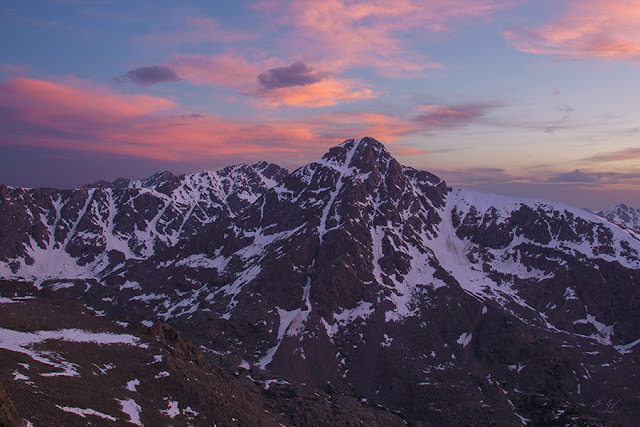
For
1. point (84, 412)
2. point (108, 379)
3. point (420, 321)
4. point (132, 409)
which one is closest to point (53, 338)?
point (108, 379)

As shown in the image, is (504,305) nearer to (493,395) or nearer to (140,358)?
Result: (493,395)

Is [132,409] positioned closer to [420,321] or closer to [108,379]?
[108,379]

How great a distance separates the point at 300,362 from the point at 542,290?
115 meters

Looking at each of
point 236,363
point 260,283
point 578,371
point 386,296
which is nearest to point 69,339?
point 236,363

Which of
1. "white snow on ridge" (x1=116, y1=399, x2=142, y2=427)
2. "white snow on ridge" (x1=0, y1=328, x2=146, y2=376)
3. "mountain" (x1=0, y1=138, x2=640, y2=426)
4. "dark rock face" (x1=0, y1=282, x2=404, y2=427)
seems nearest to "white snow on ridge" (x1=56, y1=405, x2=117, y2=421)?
"dark rock face" (x1=0, y1=282, x2=404, y2=427)

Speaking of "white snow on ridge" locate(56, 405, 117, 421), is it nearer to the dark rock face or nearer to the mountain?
the dark rock face

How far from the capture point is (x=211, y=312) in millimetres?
153875

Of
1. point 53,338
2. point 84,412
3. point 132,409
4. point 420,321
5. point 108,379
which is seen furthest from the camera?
point 420,321

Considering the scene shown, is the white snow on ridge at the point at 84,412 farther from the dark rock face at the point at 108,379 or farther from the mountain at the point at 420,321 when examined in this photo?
the mountain at the point at 420,321

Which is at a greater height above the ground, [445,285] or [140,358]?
[140,358]

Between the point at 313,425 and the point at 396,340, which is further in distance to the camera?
the point at 396,340

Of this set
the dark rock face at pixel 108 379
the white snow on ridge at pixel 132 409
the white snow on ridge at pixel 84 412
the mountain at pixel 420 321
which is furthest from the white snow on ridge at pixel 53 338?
the mountain at pixel 420 321

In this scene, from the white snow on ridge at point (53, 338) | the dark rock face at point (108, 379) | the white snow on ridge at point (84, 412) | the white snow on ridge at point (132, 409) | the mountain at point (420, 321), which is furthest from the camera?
the mountain at point (420, 321)

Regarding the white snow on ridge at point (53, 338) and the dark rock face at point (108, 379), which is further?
the white snow on ridge at point (53, 338)
